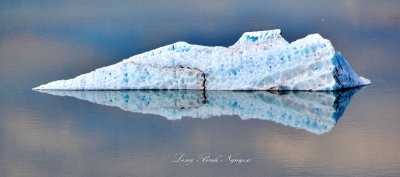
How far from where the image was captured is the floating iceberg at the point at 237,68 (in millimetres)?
10047

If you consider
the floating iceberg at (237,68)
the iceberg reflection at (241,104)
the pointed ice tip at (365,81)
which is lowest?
the iceberg reflection at (241,104)

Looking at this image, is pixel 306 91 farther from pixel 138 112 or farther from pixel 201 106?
pixel 138 112

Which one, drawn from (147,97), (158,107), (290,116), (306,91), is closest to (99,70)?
(147,97)

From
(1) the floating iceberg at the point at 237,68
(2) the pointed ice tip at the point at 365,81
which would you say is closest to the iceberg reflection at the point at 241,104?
(1) the floating iceberg at the point at 237,68

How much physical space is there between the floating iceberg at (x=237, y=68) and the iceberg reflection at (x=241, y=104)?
169 mm

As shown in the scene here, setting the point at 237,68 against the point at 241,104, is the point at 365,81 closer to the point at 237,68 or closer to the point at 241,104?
the point at 237,68

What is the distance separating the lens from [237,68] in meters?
10.2

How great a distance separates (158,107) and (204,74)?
1.55m

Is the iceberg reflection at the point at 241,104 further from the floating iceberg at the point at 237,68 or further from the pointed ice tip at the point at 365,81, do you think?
the pointed ice tip at the point at 365,81

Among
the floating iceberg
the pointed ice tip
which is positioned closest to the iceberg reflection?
the floating iceberg

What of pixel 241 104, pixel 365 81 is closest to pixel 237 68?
pixel 241 104

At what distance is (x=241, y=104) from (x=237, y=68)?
134 centimetres

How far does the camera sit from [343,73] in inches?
403

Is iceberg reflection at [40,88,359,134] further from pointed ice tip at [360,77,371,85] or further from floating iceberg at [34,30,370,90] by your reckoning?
pointed ice tip at [360,77,371,85]
